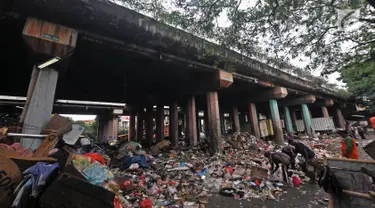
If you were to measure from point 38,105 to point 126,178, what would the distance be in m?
2.60

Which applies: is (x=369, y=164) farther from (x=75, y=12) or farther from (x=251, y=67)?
(x=75, y=12)

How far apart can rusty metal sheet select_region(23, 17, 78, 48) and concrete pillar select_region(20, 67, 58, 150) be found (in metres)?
0.72

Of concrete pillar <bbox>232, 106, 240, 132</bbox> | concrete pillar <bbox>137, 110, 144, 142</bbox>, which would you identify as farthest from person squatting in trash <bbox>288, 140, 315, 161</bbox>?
concrete pillar <bbox>137, 110, 144, 142</bbox>

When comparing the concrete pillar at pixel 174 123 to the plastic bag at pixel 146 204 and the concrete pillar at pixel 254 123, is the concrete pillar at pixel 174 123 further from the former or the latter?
the plastic bag at pixel 146 204

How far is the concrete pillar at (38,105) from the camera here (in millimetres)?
3205

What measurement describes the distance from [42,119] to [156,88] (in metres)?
5.93

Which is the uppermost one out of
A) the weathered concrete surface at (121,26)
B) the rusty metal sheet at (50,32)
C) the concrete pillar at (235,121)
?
the weathered concrete surface at (121,26)

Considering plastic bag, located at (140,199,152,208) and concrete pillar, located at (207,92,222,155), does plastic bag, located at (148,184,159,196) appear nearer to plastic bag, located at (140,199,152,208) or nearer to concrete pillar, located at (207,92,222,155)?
plastic bag, located at (140,199,152,208)

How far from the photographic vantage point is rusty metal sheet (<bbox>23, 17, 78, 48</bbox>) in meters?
3.29

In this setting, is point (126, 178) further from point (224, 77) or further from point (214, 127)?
point (224, 77)

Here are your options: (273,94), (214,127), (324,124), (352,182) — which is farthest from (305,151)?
(324,124)

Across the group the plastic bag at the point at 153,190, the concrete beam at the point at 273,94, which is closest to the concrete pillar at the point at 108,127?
the plastic bag at the point at 153,190

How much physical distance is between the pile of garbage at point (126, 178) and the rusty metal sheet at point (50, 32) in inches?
69.3

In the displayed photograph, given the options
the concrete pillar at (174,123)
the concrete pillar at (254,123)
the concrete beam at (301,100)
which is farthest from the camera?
the concrete beam at (301,100)
